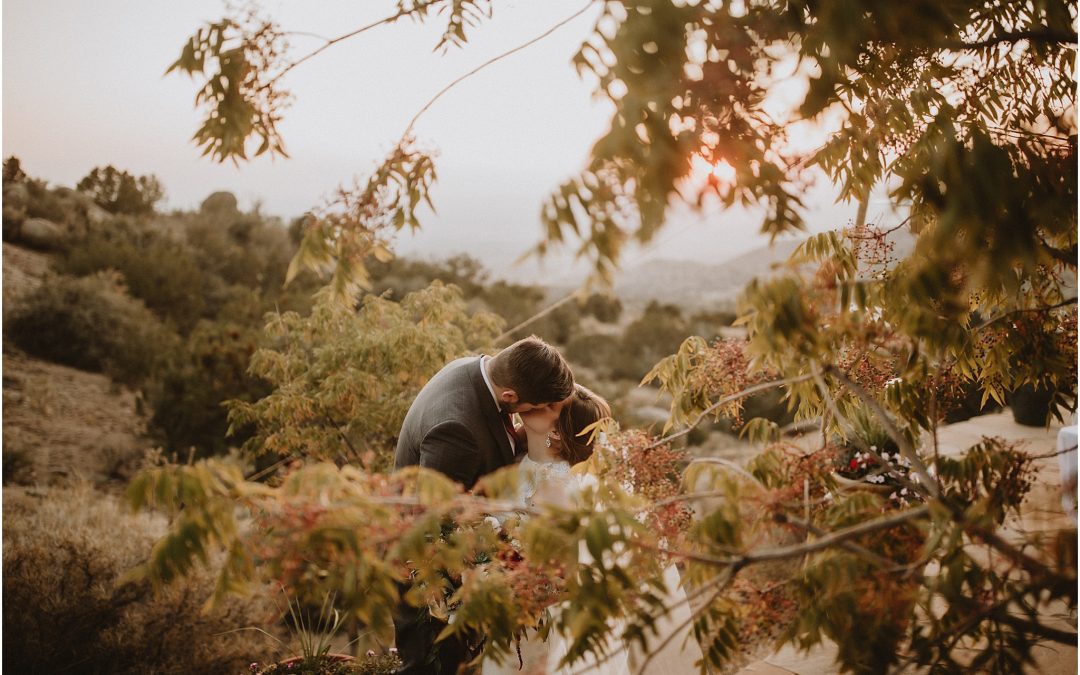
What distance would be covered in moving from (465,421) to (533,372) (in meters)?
0.33

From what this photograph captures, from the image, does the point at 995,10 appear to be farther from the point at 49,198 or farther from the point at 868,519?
the point at 49,198

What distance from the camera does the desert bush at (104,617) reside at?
333 centimetres

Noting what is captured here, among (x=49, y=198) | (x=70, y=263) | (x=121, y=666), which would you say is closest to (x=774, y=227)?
(x=121, y=666)

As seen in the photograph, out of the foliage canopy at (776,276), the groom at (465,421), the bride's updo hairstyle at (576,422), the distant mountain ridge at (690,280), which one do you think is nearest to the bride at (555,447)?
the bride's updo hairstyle at (576,422)

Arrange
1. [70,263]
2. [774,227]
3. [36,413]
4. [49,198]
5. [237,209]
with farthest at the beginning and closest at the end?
1. [237,209]
2. [49,198]
3. [70,263]
4. [36,413]
5. [774,227]

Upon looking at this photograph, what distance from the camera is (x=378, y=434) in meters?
4.12

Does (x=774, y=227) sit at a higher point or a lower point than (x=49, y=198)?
lower

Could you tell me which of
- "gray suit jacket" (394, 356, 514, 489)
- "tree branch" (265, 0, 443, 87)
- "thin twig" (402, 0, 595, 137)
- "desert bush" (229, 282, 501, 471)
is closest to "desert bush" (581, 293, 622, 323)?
"desert bush" (229, 282, 501, 471)

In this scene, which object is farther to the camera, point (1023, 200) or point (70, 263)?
point (70, 263)

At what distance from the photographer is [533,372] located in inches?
110

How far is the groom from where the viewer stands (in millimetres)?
2635

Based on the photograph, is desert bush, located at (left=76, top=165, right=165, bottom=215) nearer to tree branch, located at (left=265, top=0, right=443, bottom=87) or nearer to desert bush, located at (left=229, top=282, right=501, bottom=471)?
desert bush, located at (left=229, top=282, right=501, bottom=471)

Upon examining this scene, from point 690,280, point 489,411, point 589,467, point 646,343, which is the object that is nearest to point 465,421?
point 489,411

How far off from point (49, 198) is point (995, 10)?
36.1ft
